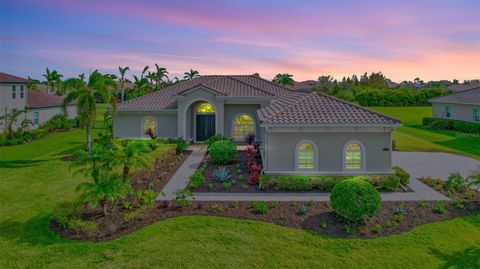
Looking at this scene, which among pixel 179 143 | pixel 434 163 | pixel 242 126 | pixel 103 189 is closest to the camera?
pixel 103 189

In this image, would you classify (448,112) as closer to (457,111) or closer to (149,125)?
(457,111)

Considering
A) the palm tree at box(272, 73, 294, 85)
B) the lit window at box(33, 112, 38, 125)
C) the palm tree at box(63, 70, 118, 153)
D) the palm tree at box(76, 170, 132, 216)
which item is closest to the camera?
the palm tree at box(76, 170, 132, 216)

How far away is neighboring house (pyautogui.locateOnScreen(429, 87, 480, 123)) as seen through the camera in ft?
129

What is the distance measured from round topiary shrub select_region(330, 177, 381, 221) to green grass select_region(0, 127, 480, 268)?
991mm

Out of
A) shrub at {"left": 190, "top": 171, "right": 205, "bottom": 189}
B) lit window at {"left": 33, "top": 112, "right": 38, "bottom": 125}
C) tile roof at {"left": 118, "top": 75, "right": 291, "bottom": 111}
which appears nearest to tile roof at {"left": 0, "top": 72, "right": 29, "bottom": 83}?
lit window at {"left": 33, "top": 112, "right": 38, "bottom": 125}

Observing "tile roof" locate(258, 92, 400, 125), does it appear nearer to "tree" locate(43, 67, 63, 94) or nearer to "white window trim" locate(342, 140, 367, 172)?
"white window trim" locate(342, 140, 367, 172)

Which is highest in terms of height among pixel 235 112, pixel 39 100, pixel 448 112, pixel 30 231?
pixel 39 100

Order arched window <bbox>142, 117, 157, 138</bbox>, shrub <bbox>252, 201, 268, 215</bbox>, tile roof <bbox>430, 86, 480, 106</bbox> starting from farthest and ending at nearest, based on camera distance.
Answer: tile roof <bbox>430, 86, 480, 106</bbox> < arched window <bbox>142, 117, 157, 138</bbox> < shrub <bbox>252, 201, 268, 215</bbox>

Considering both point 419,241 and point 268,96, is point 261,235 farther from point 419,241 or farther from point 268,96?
point 268,96

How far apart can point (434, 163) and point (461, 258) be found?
13865 mm

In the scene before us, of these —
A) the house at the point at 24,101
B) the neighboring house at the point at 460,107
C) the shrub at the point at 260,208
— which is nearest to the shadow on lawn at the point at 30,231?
the shrub at the point at 260,208

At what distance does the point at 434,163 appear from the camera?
22969 mm

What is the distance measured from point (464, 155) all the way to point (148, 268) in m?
24.8

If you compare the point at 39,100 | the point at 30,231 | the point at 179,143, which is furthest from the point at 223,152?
the point at 39,100
